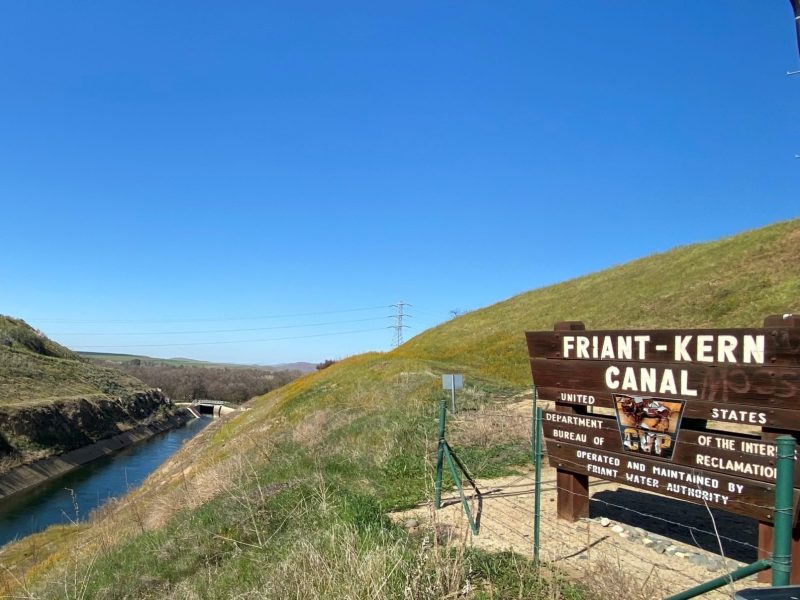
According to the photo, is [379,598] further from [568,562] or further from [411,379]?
[411,379]

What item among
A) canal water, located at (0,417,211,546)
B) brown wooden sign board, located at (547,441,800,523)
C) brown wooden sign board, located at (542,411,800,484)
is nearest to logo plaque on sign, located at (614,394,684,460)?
brown wooden sign board, located at (542,411,800,484)

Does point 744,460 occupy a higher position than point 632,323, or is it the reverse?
point 632,323

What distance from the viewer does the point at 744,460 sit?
15.5 feet

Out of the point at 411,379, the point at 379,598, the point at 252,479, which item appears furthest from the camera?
the point at 411,379

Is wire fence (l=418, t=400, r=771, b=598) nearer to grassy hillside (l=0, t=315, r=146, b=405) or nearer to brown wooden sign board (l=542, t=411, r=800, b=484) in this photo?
brown wooden sign board (l=542, t=411, r=800, b=484)

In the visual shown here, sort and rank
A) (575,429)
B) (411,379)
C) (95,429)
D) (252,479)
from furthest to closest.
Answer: (95,429) < (411,379) < (252,479) < (575,429)

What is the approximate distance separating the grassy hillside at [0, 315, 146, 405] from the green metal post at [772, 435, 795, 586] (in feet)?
227

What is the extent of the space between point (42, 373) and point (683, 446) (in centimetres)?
8718

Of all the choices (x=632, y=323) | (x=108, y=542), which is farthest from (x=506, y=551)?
(x=632, y=323)

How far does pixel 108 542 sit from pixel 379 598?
29.7ft

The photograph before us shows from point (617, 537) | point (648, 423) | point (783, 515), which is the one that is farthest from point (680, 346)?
point (783, 515)

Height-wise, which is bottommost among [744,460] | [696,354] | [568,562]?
[568,562]

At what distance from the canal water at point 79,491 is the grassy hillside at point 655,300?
18.6 m

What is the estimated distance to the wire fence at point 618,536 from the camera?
4.54m
